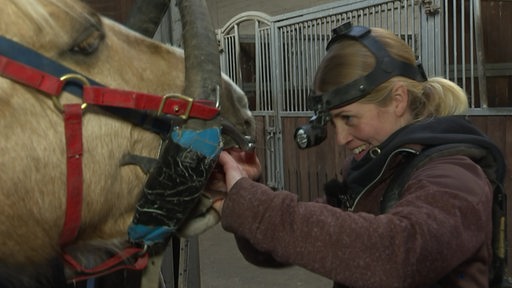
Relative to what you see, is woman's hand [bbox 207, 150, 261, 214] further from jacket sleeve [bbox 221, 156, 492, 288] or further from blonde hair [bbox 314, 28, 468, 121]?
blonde hair [bbox 314, 28, 468, 121]

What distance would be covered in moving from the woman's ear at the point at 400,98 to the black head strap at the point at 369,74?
41 millimetres

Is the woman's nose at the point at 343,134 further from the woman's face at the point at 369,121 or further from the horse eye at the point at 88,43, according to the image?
the horse eye at the point at 88,43

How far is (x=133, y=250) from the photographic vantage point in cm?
159

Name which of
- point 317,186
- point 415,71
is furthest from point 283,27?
point 415,71

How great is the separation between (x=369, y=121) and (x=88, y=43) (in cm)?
90

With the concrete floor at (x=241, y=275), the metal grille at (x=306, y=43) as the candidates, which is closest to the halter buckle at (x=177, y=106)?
the concrete floor at (x=241, y=275)

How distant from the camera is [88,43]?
1.46 meters

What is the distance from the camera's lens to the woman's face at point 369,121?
1806 millimetres

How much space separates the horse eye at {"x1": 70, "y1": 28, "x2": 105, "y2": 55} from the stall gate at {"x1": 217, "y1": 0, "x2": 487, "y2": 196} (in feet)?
12.1

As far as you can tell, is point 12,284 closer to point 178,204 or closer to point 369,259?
point 178,204

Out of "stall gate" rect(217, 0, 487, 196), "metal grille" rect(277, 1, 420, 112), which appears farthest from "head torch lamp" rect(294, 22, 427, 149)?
"metal grille" rect(277, 1, 420, 112)

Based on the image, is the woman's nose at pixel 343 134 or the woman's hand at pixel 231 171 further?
the woman's nose at pixel 343 134

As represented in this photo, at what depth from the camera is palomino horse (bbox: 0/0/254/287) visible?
1.35 m

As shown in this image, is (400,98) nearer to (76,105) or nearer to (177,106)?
(177,106)
